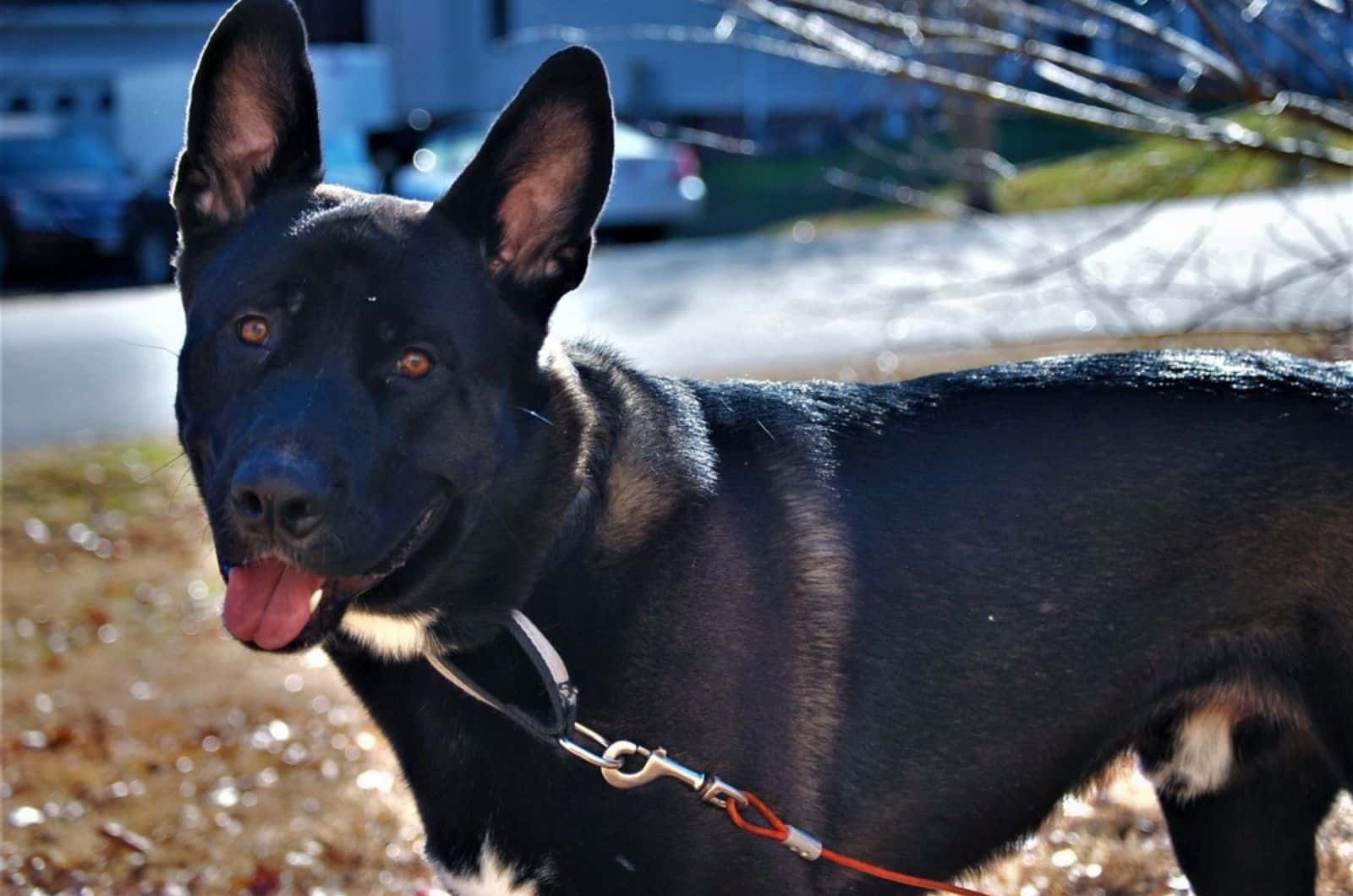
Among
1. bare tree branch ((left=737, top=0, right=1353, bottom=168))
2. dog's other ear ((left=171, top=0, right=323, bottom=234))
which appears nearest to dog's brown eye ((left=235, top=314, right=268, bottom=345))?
dog's other ear ((left=171, top=0, right=323, bottom=234))

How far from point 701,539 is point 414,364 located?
61cm

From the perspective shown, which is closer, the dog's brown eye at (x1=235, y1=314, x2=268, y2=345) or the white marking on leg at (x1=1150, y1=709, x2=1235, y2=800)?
the dog's brown eye at (x1=235, y1=314, x2=268, y2=345)

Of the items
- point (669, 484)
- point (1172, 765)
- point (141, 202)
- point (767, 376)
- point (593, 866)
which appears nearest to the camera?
point (593, 866)

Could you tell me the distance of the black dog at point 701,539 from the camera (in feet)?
9.07

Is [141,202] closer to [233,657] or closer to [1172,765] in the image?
[233,657]

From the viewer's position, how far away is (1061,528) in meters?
2.95

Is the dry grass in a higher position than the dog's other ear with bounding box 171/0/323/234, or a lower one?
lower

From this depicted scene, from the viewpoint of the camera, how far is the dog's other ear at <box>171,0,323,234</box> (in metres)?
3.05

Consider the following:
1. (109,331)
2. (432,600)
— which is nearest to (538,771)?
(432,600)

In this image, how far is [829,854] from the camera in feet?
9.33

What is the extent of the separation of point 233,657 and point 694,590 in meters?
4.39

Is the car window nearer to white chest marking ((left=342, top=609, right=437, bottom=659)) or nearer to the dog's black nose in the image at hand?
white chest marking ((left=342, top=609, right=437, bottom=659))

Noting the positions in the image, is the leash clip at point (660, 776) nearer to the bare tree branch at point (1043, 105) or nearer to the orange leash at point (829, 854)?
the orange leash at point (829, 854)

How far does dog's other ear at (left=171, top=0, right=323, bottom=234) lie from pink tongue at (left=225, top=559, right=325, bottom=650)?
774mm
